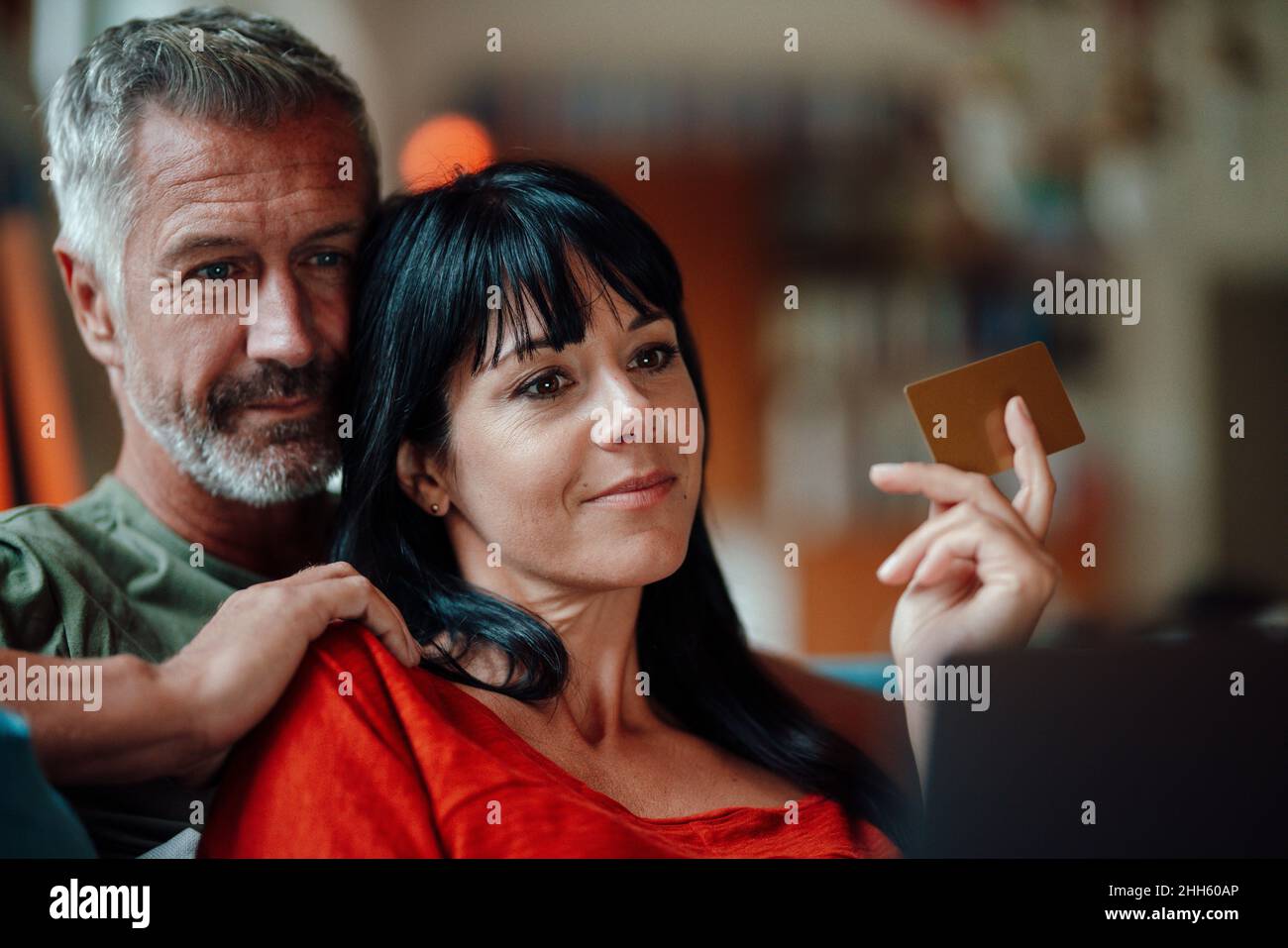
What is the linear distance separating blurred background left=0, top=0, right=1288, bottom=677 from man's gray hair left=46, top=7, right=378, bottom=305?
7.49ft

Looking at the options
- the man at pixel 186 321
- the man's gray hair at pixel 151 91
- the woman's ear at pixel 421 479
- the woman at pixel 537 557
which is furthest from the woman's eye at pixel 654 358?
the man's gray hair at pixel 151 91

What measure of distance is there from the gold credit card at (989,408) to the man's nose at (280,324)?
0.63 metres

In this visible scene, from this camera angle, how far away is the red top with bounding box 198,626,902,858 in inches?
41.0

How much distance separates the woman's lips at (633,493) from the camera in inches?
47.6

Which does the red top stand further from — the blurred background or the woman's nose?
the blurred background

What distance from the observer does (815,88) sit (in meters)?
3.98

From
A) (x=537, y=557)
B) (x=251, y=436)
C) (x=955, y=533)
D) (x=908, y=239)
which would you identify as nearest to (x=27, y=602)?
(x=251, y=436)

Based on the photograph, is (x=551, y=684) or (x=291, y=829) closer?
(x=291, y=829)

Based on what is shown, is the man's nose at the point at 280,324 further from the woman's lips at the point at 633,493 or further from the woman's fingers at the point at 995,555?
the woman's fingers at the point at 995,555

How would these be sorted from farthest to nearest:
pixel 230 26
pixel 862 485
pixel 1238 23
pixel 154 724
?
pixel 862 485
pixel 1238 23
pixel 230 26
pixel 154 724

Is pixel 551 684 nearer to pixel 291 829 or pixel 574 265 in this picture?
pixel 291 829
